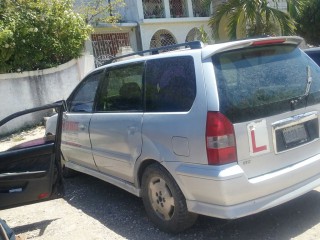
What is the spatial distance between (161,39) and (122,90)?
1521cm

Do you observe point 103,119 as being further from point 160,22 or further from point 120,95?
point 160,22

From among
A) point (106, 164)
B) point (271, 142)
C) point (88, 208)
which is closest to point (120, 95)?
point (106, 164)

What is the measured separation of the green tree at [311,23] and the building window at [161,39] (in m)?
5.80

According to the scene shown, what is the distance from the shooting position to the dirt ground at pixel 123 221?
12.0ft

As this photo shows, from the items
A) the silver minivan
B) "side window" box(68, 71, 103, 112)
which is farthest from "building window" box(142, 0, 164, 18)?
the silver minivan

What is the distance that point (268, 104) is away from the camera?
3383 millimetres

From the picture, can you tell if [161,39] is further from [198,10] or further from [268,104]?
[268,104]

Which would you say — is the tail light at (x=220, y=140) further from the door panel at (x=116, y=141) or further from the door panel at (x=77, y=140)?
the door panel at (x=77, y=140)

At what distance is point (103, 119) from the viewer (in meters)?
4.41

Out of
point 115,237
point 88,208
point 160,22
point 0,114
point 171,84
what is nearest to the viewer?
point 171,84

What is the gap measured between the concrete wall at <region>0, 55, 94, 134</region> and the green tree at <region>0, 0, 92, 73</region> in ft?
0.70

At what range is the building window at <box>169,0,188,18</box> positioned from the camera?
19.2 metres

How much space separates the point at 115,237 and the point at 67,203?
139cm

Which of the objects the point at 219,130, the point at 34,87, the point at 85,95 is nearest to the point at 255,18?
the point at 34,87
